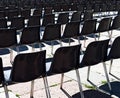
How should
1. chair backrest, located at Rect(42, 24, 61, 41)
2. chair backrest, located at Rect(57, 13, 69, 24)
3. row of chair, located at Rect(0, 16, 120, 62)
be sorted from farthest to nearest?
chair backrest, located at Rect(57, 13, 69, 24), chair backrest, located at Rect(42, 24, 61, 41), row of chair, located at Rect(0, 16, 120, 62)

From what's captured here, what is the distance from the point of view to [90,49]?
179 inches

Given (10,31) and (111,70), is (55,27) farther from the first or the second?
(111,70)

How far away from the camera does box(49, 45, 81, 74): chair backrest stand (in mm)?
4203

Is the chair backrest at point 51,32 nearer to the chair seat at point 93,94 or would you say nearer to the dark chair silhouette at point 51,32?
the dark chair silhouette at point 51,32

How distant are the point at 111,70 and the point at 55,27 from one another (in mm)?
1643

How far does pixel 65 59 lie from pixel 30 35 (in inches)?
92.0

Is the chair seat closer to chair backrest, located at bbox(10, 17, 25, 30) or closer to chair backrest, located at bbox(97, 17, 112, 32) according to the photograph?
chair backrest, located at bbox(97, 17, 112, 32)

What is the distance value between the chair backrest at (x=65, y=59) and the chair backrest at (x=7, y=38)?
2036mm

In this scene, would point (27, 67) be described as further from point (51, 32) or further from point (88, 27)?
point (88, 27)

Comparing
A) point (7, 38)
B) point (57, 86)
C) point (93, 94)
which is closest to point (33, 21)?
point (7, 38)

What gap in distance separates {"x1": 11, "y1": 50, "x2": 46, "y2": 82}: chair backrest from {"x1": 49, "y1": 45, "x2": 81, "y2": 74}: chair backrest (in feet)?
0.62

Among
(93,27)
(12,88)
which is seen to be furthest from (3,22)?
(12,88)

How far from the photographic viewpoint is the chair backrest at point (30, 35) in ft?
21.0

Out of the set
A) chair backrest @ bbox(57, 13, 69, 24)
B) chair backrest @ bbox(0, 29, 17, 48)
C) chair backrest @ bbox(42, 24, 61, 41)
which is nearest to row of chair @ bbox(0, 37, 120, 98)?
chair backrest @ bbox(0, 29, 17, 48)
